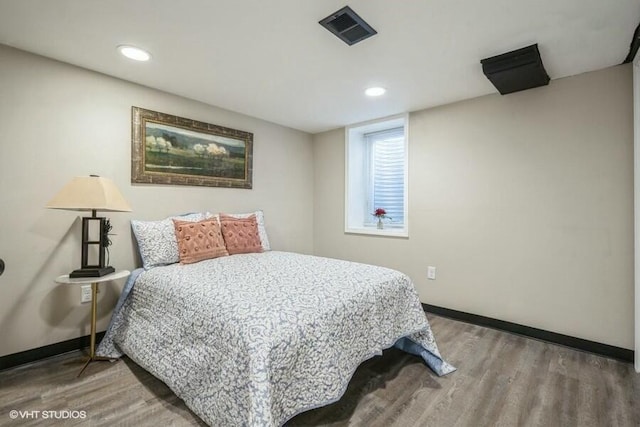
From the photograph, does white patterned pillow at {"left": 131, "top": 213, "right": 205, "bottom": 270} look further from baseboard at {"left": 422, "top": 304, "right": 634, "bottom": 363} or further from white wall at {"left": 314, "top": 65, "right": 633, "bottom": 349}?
baseboard at {"left": 422, "top": 304, "right": 634, "bottom": 363}

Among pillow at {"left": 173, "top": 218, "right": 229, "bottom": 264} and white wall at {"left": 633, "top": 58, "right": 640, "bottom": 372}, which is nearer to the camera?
white wall at {"left": 633, "top": 58, "right": 640, "bottom": 372}

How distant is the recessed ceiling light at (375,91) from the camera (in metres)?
2.68

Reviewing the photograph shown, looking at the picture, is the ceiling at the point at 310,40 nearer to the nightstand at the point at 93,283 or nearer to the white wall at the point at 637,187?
the white wall at the point at 637,187

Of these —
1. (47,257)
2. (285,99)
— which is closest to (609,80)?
(285,99)

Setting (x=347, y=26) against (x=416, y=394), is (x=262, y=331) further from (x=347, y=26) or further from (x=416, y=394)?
(x=347, y=26)

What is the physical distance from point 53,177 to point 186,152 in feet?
3.35

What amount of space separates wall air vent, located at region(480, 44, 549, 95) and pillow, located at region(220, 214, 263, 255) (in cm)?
241

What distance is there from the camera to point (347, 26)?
1744 millimetres

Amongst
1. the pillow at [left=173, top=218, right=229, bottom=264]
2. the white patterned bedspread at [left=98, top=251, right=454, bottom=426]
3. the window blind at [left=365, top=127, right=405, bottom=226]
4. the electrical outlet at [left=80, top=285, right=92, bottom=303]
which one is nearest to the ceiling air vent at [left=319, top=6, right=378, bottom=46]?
the white patterned bedspread at [left=98, top=251, right=454, bottom=426]

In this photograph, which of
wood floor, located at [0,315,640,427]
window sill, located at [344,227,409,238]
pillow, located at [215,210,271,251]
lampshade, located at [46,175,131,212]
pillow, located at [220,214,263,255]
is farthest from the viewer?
window sill, located at [344,227,409,238]

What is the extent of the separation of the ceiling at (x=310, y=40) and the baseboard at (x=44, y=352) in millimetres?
2097

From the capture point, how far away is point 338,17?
167 centimetres

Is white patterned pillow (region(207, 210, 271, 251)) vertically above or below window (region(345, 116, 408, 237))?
below

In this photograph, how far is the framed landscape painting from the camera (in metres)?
2.60
